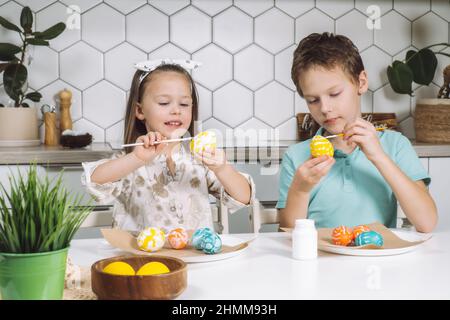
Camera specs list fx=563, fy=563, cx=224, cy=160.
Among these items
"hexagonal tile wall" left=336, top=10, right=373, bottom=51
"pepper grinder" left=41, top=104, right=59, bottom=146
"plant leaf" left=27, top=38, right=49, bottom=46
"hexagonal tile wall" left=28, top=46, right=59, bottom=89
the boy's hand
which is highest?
"hexagonal tile wall" left=336, top=10, right=373, bottom=51

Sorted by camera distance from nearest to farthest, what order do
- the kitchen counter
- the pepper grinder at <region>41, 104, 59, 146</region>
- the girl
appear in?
the girl → the kitchen counter → the pepper grinder at <region>41, 104, 59, 146</region>

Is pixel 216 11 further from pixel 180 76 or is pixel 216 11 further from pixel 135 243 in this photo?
pixel 135 243

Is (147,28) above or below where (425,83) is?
above

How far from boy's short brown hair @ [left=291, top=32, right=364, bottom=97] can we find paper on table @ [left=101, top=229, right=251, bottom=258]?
0.70 meters

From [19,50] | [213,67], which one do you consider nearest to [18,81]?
[19,50]

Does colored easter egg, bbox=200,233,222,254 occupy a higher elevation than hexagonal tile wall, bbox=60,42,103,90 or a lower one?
lower

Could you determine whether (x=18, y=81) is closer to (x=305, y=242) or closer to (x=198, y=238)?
(x=198, y=238)

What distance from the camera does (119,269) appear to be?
0.82m

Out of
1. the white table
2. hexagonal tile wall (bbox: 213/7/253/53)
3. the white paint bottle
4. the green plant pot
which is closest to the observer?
the green plant pot

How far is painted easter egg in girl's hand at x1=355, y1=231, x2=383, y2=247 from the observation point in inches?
42.5

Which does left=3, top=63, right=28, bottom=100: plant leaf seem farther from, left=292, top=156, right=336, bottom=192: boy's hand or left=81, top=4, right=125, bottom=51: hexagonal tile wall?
left=292, top=156, right=336, bottom=192: boy's hand

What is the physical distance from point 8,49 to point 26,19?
142 millimetres

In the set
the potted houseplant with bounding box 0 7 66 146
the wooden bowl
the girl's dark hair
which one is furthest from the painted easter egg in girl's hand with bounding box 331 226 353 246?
the potted houseplant with bounding box 0 7 66 146
